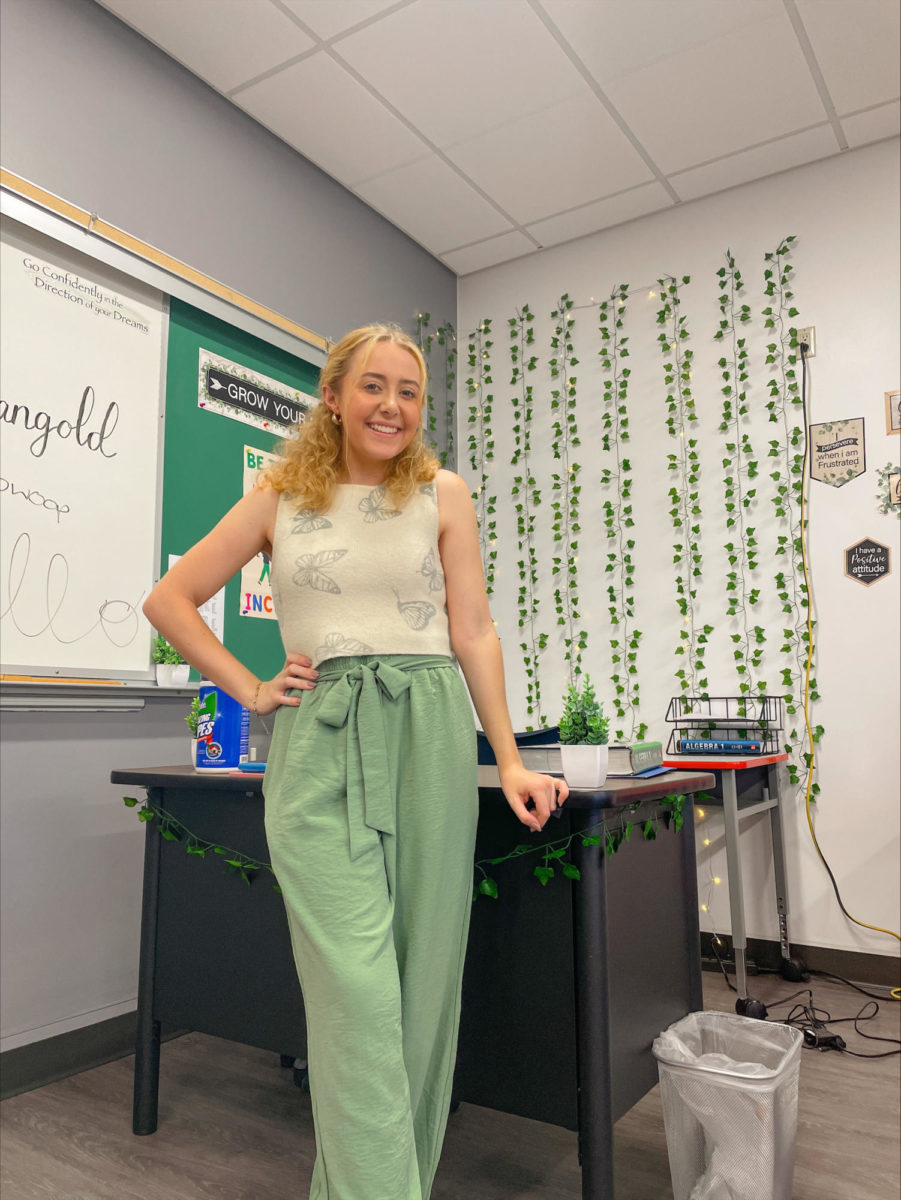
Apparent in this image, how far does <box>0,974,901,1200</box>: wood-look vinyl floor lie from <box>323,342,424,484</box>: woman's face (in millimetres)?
1369

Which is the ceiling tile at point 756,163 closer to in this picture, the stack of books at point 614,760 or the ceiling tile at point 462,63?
the ceiling tile at point 462,63

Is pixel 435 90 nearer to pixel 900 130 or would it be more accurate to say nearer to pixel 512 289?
pixel 512 289

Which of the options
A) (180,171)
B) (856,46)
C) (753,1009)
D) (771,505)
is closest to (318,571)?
(753,1009)

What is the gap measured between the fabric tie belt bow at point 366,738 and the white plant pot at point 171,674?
1429 mm

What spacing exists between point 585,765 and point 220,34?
102 inches

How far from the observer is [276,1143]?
1.81 m

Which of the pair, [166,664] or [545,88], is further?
[545,88]

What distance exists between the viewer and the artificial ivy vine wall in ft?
11.0

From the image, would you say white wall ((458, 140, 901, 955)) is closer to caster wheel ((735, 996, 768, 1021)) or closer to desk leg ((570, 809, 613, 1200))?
caster wheel ((735, 996, 768, 1021))

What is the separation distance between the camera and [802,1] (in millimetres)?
2643

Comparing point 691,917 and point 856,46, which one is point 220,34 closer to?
point 856,46

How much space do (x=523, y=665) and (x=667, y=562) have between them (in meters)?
0.79

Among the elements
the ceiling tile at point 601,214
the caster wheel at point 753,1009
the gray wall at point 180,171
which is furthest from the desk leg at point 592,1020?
the ceiling tile at point 601,214

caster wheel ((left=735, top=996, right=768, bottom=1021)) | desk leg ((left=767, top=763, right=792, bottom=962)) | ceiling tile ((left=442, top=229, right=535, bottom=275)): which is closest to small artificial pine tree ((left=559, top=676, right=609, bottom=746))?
caster wheel ((left=735, top=996, right=768, bottom=1021))
